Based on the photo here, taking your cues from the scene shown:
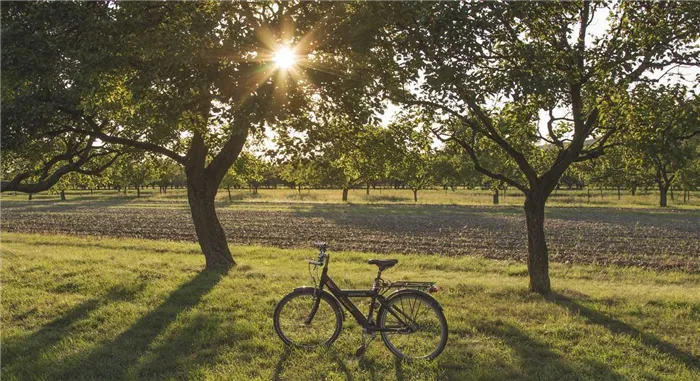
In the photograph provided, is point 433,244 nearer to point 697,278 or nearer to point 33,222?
point 697,278

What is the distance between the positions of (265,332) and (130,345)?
2.00 metres

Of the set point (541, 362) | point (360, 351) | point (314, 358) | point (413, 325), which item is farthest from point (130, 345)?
point (541, 362)

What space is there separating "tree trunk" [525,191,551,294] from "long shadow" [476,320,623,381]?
10.9 feet

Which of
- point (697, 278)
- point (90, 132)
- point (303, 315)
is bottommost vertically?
point (697, 278)

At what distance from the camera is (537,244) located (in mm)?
10367

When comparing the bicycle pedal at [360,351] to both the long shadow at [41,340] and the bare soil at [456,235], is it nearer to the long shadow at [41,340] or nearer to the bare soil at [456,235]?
the long shadow at [41,340]

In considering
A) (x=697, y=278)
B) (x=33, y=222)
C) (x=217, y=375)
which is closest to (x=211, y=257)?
(x=217, y=375)

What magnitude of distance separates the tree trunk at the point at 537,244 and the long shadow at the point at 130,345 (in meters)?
7.37

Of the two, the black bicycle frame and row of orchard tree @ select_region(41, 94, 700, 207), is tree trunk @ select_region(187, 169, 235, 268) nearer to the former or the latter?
row of orchard tree @ select_region(41, 94, 700, 207)

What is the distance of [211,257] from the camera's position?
14.0 meters

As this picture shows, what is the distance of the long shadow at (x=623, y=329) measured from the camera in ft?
20.4

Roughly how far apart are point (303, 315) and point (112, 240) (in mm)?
19714

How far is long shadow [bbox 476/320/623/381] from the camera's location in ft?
18.4

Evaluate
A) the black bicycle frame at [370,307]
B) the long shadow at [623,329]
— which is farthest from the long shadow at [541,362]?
the black bicycle frame at [370,307]
